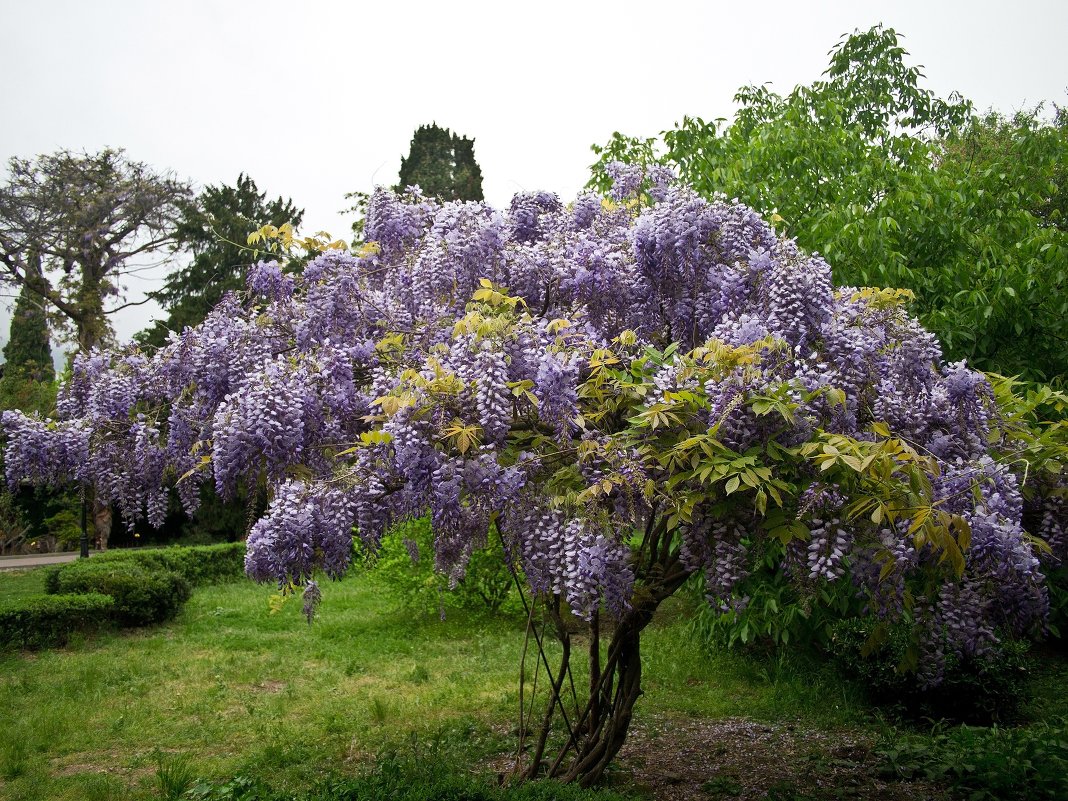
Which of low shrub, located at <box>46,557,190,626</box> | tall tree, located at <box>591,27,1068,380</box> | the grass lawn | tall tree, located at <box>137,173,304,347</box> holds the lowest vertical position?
the grass lawn

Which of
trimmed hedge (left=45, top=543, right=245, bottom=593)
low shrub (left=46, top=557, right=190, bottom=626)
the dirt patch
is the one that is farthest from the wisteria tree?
trimmed hedge (left=45, top=543, right=245, bottom=593)

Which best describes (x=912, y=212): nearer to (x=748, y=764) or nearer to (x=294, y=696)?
(x=748, y=764)

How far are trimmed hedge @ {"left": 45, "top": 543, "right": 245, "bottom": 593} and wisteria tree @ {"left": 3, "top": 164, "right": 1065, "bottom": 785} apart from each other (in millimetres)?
7531

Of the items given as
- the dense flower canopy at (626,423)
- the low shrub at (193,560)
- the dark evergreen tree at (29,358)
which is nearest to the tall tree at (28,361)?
the dark evergreen tree at (29,358)

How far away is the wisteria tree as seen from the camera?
11.6ft

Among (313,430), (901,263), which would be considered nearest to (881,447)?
(313,430)

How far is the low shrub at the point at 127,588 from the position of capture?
11.1m

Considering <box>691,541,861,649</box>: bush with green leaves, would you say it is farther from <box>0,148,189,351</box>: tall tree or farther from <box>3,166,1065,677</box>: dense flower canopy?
<box>0,148,189,351</box>: tall tree

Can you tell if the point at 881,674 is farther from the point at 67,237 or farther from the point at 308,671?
the point at 67,237

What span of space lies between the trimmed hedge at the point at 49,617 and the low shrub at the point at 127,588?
0.75 feet

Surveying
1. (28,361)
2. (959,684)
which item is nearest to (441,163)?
(28,361)

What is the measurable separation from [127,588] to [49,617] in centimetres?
104

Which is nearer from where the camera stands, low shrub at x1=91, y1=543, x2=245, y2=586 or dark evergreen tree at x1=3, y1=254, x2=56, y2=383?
low shrub at x1=91, y1=543, x2=245, y2=586

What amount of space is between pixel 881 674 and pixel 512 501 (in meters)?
4.60
